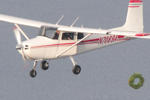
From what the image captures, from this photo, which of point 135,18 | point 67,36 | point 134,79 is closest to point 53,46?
point 67,36

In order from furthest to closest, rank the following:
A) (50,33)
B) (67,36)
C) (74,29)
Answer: (67,36), (50,33), (74,29)

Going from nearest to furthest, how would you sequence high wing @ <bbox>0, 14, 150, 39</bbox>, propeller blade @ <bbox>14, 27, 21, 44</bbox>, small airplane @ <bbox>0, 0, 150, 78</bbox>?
high wing @ <bbox>0, 14, 150, 39</bbox> < small airplane @ <bbox>0, 0, 150, 78</bbox> < propeller blade @ <bbox>14, 27, 21, 44</bbox>

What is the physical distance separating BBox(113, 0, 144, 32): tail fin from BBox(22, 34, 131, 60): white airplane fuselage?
3.01m

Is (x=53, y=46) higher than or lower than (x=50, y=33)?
lower

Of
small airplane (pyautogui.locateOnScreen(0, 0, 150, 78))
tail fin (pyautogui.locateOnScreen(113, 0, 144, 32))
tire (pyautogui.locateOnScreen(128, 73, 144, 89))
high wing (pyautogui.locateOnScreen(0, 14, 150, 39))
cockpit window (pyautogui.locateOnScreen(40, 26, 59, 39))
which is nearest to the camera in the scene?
high wing (pyautogui.locateOnScreen(0, 14, 150, 39))

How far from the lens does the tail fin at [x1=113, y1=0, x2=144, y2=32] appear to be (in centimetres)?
3797

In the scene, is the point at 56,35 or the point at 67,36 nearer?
the point at 56,35

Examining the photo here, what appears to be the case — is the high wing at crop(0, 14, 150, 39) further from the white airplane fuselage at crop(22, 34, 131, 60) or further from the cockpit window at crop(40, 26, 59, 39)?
the white airplane fuselage at crop(22, 34, 131, 60)

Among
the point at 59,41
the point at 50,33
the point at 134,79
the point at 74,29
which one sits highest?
the point at 74,29

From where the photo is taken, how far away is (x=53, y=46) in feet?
108

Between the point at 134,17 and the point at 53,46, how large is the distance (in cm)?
739

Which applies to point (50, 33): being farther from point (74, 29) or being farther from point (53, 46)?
point (74, 29)

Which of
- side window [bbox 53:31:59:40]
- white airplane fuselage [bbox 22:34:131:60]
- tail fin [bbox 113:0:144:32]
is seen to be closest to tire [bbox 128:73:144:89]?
tail fin [bbox 113:0:144:32]

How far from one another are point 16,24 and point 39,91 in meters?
89.0
